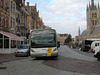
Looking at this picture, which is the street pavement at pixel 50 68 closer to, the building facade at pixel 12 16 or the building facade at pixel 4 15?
the building facade at pixel 4 15

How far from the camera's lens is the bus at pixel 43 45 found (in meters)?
15.5

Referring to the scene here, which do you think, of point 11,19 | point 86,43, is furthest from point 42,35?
point 86,43

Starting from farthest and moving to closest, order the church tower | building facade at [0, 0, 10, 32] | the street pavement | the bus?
1. the church tower
2. building facade at [0, 0, 10, 32]
3. the bus
4. the street pavement

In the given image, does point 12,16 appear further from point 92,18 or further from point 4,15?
point 92,18

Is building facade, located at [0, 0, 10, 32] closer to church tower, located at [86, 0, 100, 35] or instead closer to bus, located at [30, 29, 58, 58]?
bus, located at [30, 29, 58, 58]

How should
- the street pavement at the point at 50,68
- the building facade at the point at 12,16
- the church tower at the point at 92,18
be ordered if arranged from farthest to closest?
1. the church tower at the point at 92,18
2. the building facade at the point at 12,16
3. the street pavement at the point at 50,68

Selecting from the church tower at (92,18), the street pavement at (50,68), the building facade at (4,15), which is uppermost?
the church tower at (92,18)

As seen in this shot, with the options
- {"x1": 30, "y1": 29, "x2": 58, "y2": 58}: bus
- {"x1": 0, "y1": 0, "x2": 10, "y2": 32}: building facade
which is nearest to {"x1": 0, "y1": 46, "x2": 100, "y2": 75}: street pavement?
{"x1": 30, "y1": 29, "x2": 58, "y2": 58}: bus

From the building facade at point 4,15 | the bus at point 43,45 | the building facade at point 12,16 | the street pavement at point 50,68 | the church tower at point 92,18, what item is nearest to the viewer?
the street pavement at point 50,68

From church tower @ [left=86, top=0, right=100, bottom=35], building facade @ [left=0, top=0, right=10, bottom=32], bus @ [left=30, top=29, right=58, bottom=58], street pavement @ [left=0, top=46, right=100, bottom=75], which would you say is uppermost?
church tower @ [left=86, top=0, right=100, bottom=35]

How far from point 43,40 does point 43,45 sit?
49cm

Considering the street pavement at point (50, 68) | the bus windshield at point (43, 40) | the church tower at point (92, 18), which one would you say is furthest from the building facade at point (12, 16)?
the church tower at point (92, 18)

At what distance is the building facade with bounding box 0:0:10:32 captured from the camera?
28250 millimetres

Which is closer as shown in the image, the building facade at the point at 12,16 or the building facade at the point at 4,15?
the building facade at the point at 4,15
